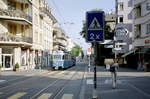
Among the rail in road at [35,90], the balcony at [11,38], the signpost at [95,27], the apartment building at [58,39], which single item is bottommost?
the rail in road at [35,90]

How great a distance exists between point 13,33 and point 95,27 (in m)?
30.5

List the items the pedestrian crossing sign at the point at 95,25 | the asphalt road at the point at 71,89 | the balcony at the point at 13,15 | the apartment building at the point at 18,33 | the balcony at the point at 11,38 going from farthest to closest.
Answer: the apartment building at the point at 18,33 < the balcony at the point at 13,15 < the balcony at the point at 11,38 < the asphalt road at the point at 71,89 < the pedestrian crossing sign at the point at 95,25

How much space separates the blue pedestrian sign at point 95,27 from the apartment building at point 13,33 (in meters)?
25.9

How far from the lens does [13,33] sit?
3788 cm

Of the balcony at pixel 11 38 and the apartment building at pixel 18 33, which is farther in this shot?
the apartment building at pixel 18 33

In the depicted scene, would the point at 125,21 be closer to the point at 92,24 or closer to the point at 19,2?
the point at 19,2

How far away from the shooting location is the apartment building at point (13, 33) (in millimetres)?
34125

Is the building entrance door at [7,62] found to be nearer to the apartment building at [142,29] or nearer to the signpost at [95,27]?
the apartment building at [142,29]

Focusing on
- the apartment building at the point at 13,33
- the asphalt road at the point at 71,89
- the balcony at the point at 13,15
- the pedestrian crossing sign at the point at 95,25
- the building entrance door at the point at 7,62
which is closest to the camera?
the pedestrian crossing sign at the point at 95,25

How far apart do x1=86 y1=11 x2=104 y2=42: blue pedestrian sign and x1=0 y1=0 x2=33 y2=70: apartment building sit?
25.9 meters

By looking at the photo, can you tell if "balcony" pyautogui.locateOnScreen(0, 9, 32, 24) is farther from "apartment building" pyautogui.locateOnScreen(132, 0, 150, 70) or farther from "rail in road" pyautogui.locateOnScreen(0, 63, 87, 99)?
"rail in road" pyautogui.locateOnScreen(0, 63, 87, 99)

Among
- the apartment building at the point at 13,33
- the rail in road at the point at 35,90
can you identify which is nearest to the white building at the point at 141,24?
the apartment building at the point at 13,33

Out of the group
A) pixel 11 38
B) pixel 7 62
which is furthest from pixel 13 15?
pixel 7 62

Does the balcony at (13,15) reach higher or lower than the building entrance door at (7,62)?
higher
